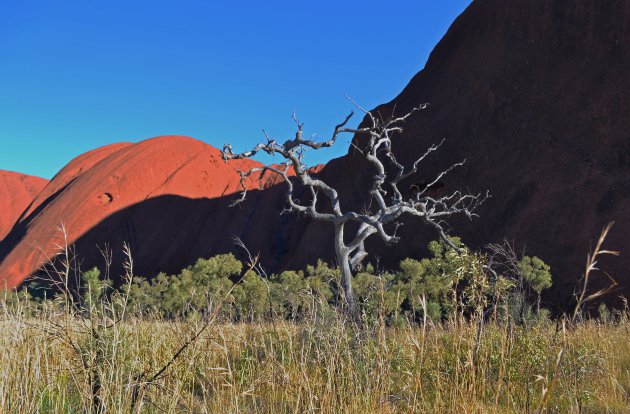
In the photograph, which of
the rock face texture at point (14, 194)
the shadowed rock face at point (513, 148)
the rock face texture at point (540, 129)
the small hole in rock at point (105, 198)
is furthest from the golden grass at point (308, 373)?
the rock face texture at point (14, 194)

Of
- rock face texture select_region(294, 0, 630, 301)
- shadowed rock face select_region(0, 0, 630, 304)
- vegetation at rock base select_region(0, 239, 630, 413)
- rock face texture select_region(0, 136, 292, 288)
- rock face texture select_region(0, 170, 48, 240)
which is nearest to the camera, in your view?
vegetation at rock base select_region(0, 239, 630, 413)

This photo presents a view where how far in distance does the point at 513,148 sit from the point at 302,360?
31.6 meters

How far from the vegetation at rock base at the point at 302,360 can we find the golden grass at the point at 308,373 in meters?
0.03

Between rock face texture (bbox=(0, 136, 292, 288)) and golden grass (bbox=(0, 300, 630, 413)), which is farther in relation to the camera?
rock face texture (bbox=(0, 136, 292, 288))

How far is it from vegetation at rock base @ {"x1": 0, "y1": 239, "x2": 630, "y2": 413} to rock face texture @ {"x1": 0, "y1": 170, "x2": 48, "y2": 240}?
94957 mm

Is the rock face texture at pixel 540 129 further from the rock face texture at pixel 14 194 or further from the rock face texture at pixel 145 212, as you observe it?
the rock face texture at pixel 14 194

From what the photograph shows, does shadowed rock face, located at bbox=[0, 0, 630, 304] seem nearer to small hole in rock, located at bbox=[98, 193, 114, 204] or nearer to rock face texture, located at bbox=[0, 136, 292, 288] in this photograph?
rock face texture, located at bbox=[0, 136, 292, 288]

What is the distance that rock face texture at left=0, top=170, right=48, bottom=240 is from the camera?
3342 inches

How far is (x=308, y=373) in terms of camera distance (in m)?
5.21

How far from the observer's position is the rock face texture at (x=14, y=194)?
84.9m

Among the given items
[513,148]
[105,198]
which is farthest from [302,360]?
[105,198]

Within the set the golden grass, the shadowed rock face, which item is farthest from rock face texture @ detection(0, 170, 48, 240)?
the golden grass

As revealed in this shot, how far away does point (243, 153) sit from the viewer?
14352 millimetres

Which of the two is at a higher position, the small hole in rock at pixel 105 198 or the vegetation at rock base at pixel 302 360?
the small hole in rock at pixel 105 198
